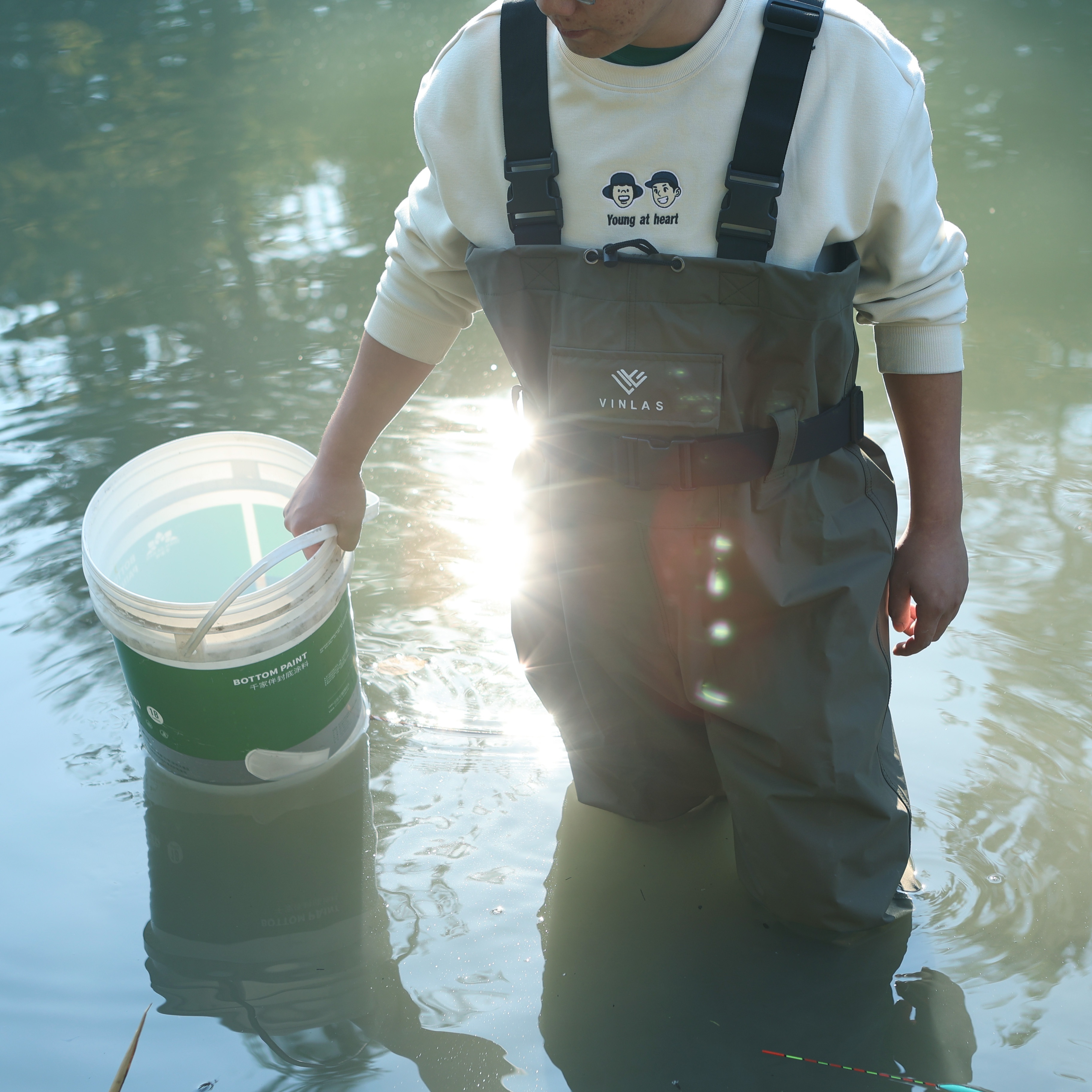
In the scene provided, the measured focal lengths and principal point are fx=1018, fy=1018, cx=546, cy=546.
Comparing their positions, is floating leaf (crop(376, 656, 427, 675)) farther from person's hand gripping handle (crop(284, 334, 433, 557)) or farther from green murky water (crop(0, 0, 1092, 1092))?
person's hand gripping handle (crop(284, 334, 433, 557))

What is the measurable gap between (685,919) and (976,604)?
90 centimetres

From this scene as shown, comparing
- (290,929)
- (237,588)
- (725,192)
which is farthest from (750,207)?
(290,929)

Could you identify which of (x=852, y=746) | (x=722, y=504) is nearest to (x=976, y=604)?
(x=852, y=746)

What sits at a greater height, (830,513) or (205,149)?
(830,513)

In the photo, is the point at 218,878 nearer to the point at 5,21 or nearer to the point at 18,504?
the point at 18,504

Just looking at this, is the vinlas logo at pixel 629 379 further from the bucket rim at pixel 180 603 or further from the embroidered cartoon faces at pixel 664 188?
the bucket rim at pixel 180 603

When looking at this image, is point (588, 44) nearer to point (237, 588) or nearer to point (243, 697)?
point (237, 588)

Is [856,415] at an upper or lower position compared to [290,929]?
upper

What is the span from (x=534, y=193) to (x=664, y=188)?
14cm

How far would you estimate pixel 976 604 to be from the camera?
1905 mm

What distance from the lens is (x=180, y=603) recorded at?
1.45 meters

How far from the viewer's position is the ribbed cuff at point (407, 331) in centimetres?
130

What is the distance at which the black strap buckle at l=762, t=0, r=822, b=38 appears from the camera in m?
0.96

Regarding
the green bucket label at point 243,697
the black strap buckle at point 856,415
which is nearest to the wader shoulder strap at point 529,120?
the black strap buckle at point 856,415
